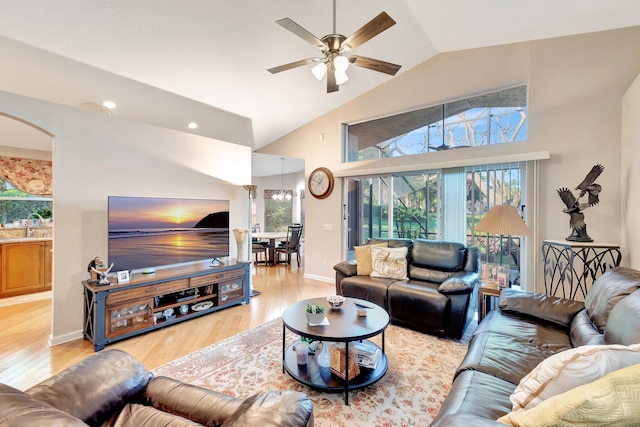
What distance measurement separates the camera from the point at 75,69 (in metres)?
2.93

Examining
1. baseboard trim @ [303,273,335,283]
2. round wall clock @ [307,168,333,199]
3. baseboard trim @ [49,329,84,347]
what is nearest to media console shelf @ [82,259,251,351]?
baseboard trim @ [49,329,84,347]

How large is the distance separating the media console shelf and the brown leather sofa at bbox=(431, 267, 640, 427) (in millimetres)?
3002

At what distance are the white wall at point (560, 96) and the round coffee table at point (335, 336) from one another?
2611mm

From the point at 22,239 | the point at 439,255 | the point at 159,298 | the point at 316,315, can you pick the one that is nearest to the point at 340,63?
the point at 316,315

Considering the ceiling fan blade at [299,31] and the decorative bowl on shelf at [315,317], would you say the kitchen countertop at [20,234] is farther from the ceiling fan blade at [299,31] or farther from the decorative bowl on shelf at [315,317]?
the ceiling fan blade at [299,31]

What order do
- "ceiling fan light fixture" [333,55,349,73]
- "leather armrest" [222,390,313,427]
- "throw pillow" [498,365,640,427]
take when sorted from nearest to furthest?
"throw pillow" [498,365,640,427], "leather armrest" [222,390,313,427], "ceiling fan light fixture" [333,55,349,73]

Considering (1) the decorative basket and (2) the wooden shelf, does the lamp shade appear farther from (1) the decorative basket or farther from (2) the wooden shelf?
(2) the wooden shelf

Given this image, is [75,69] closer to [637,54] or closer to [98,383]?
[98,383]

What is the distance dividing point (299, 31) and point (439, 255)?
9.54 ft

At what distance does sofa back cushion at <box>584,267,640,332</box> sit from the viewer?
1771mm

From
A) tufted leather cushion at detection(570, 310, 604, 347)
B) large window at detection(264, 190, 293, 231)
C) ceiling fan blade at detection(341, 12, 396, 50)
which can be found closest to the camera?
tufted leather cushion at detection(570, 310, 604, 347)

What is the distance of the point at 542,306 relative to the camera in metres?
2.28

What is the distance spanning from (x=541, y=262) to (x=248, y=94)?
4.51 m

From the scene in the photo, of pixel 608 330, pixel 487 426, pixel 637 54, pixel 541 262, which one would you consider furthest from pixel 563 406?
pixel 637 54
